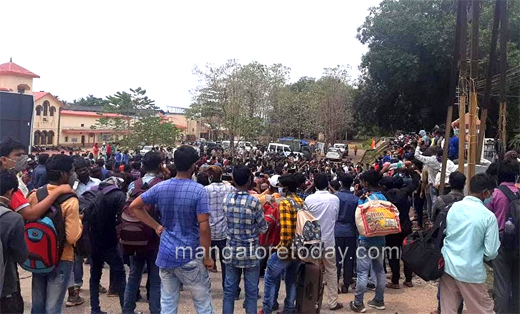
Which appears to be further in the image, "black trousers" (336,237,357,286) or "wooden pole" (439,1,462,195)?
"wooden pole" (439,1,462,195)

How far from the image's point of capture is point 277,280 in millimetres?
4578

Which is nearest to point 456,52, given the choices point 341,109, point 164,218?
point 164,218

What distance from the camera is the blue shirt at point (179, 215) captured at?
11.2 feet

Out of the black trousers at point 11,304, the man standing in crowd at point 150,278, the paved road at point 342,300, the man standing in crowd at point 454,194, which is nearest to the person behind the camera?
the black trousers at point 11,304

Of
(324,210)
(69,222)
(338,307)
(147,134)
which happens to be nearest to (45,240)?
(69,222)

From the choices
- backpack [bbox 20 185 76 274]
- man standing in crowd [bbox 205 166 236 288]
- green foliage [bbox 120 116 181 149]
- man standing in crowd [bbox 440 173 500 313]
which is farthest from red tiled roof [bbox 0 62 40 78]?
man standing in crowd [bbox 440 173 500 313]

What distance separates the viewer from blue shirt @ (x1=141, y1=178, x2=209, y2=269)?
341 centimetres

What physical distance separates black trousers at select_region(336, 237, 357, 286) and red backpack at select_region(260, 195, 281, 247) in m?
1.16

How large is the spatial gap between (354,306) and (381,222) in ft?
3.40

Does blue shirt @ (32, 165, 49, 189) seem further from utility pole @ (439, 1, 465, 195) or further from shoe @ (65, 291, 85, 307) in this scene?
utility pole @ (439, 1, 465, 195)

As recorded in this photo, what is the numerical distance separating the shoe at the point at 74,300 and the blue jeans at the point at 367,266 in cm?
324

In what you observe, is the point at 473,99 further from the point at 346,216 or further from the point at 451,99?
the point at 346,216

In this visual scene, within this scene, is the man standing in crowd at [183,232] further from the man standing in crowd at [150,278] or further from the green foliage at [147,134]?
the green foliage at [147,134]

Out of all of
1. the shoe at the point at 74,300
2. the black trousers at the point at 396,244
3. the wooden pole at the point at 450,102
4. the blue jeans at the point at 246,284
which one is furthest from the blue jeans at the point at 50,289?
the wooden pole at the point at 450,102
